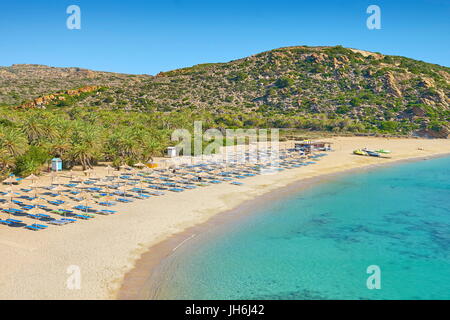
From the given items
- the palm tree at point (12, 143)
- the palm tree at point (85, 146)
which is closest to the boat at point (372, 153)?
the palm tree at point (85, 146)

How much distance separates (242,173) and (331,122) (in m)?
55.6

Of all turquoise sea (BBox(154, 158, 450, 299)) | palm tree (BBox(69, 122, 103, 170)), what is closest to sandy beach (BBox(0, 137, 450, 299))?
turquoise sea (BBox(154, 158, 450, 299))

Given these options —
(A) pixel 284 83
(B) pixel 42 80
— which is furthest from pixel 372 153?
(B) pixel 42 80

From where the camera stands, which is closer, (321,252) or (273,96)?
(321,252)

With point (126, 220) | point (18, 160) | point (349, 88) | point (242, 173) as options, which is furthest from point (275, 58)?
point (126, 220)

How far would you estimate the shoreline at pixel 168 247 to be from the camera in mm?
16891

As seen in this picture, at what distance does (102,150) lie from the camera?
149ft

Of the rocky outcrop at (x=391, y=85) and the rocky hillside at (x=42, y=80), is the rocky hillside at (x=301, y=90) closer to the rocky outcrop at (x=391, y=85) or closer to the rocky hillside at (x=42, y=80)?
the rocky outcrop at (x=391, y=85)

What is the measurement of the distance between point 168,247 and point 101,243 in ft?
12.8

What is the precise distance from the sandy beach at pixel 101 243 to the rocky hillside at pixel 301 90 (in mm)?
73609

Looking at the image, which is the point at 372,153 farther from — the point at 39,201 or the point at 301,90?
the point at 301,90

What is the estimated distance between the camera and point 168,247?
21.9 metres

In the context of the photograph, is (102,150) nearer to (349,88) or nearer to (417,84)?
(349,88)

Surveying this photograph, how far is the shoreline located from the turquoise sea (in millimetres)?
374
